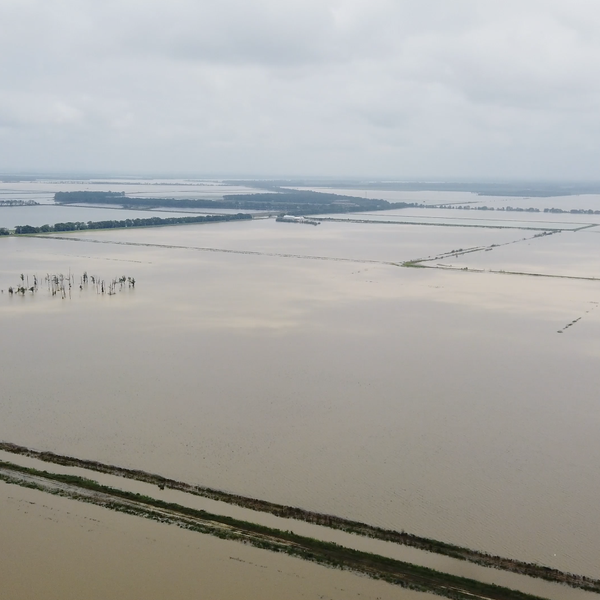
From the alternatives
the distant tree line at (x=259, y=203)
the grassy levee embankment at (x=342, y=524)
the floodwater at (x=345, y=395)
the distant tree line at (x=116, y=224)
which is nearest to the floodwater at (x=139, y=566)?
the grassy levee embankment at (x=342, y=524)

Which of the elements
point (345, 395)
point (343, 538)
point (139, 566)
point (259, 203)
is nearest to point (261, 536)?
point (343, 538)

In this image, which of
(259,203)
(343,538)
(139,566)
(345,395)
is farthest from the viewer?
(259,203)

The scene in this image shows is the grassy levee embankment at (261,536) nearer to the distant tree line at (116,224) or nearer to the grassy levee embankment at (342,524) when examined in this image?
the grassy levee embankment at (342,524)

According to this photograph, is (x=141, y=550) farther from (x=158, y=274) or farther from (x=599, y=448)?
(x=158, y=274)

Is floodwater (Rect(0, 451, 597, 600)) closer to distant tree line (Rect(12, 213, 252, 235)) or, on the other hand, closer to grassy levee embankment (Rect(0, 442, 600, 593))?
grassy levee embankment (Rect(0, 442, 600, 593))

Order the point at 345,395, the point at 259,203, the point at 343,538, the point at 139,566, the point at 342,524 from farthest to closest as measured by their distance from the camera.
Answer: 1. the point at 259,203
2. the point at 345,395
3. the point at 342,524
4. the point at 343,538
5. the point at 139,566

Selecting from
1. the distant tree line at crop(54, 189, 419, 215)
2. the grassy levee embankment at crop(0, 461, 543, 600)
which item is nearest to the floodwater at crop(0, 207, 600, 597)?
the grassy levee embankment at crop(0, 461, 543, 600)

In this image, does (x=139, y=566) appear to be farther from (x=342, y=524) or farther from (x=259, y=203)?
(x=259, y=203)
